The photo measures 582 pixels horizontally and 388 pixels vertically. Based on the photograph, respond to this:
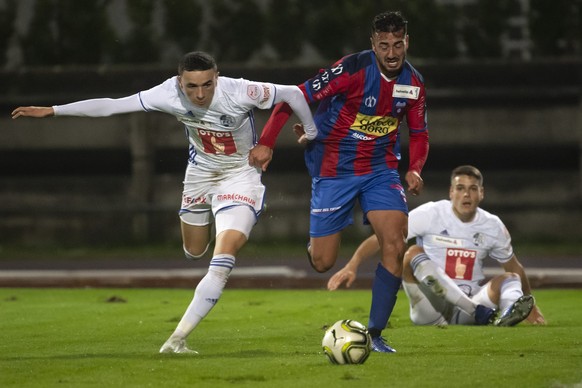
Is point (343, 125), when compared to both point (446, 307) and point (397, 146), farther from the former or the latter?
point (446, 307)

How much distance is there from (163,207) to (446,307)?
37.6 feet

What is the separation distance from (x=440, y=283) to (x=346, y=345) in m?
2.71

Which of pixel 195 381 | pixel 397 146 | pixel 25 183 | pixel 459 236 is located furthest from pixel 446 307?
pixel 25 183

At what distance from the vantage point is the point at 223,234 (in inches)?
345

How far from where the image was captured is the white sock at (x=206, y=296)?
328 inches

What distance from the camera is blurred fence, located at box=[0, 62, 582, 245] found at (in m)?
20.7

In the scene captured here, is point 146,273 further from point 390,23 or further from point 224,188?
point 390,23

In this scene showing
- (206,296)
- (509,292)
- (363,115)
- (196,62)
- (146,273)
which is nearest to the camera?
(206,296)

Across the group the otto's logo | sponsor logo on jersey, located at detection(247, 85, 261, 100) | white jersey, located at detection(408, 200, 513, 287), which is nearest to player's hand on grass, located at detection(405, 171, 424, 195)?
the otto's logo

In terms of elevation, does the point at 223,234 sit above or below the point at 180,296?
above

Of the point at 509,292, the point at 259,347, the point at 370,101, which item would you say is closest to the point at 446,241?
the point at 509,292

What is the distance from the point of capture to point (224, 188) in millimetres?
9156

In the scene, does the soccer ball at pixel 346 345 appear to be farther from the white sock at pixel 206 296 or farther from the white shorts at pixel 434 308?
the white shorts at pixel 434 308

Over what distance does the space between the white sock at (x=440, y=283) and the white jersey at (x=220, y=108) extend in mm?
2014
